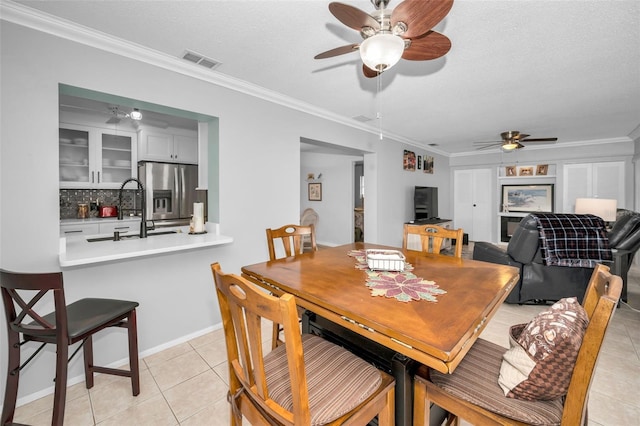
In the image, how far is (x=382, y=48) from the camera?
4.53 feet

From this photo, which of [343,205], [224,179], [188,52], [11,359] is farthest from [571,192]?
[11,359]

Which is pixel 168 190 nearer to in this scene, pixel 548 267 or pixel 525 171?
pixel 548 267

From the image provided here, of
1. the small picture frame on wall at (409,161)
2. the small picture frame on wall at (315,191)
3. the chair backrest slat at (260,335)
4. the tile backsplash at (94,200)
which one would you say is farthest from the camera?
the small picture frame on wall at (315,191)

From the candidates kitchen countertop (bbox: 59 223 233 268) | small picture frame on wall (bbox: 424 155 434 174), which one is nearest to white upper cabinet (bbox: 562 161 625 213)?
small picture frame on wall (bbox: 424 155 434 174)

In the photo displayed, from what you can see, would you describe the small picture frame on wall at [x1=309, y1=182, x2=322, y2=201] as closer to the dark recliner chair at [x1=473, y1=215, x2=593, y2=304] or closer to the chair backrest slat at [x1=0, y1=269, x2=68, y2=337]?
the dark recliner chair at [x1=473, y1=215, x2=593, y2=304]

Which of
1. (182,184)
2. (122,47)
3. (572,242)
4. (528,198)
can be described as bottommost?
(572,242)

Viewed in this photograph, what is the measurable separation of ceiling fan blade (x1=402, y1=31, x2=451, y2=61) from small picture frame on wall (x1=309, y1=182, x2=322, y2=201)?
5.54 meters

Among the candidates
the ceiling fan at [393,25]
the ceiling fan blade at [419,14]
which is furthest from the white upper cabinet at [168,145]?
the ceiling fan blade at [419,14]

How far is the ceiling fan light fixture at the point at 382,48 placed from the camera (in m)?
1.36

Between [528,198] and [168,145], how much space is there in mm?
7555

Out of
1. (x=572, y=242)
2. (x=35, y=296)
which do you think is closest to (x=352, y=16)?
(x=35, y=296)

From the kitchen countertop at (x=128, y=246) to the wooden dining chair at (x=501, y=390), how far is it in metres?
1.84

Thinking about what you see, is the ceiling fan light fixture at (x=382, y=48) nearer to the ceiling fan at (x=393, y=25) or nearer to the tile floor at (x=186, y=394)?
the ceiling fan at (x=393, y=25)

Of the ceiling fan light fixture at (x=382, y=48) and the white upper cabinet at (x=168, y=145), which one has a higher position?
the white upper cabinet at (x=168, y=145)
